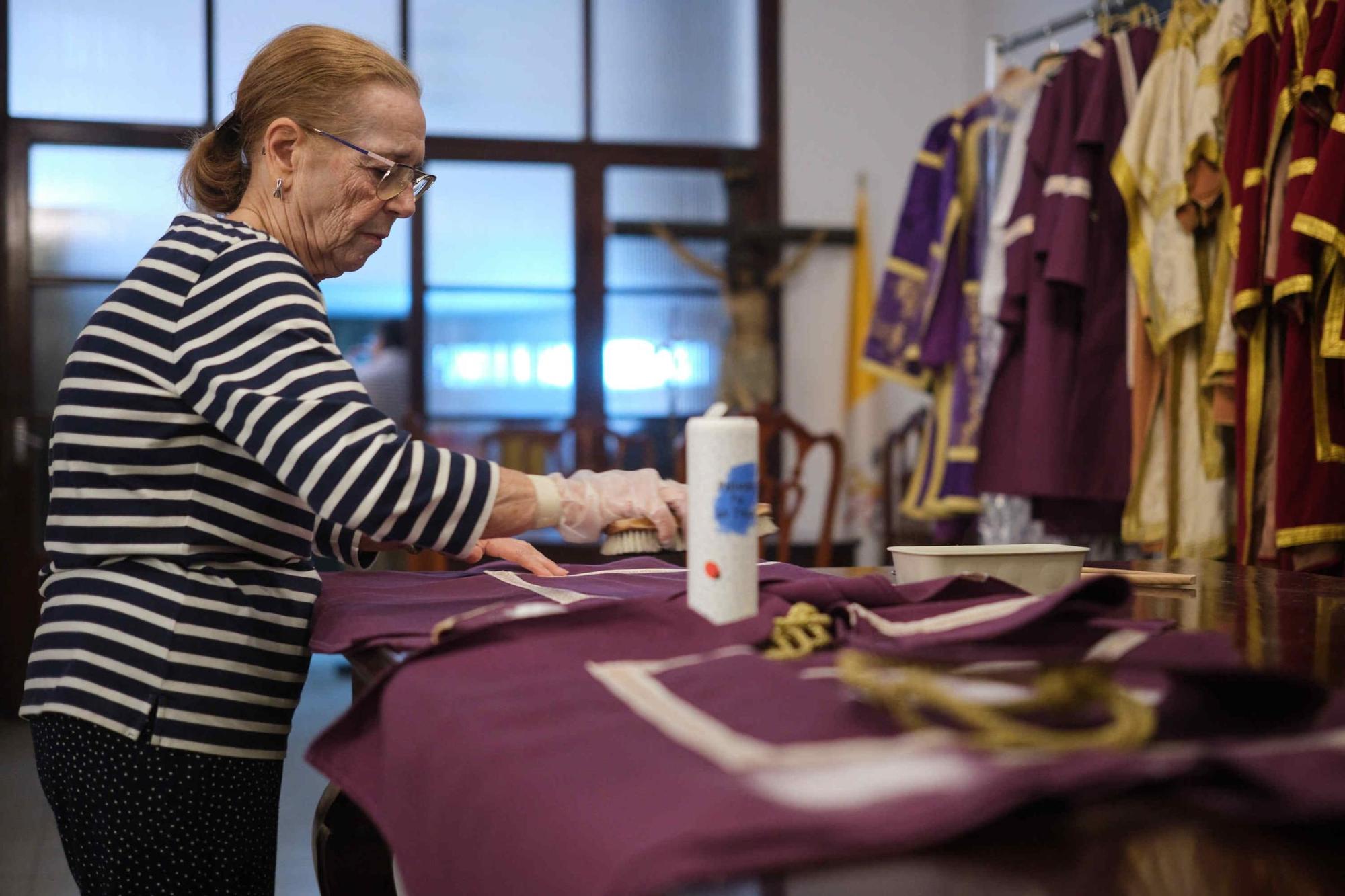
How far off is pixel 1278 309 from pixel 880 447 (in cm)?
261

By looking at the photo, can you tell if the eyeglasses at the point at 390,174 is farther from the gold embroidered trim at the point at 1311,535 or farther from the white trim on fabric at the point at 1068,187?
the white trim on fabric at the point at 1068,187

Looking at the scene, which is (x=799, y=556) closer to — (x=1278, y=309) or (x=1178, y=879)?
(x=1278, y=309)

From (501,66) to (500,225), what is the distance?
619 millimetres

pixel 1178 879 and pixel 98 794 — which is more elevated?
pixel 1178 879

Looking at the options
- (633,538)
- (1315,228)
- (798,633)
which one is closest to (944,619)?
(798,633)

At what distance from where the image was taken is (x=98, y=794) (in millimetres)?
1222

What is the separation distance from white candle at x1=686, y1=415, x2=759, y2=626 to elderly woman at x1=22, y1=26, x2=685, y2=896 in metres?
0.14

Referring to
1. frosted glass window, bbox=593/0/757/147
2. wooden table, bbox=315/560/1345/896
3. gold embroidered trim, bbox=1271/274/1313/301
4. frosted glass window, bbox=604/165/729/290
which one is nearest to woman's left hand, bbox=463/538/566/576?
wooden table, bbox=315/560/1345/896

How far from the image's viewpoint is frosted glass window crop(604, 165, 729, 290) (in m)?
5.00

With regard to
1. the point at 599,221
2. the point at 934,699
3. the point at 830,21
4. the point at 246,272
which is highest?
the point at 830,21

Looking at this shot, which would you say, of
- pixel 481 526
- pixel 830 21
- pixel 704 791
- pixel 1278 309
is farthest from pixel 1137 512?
pixel 830 21

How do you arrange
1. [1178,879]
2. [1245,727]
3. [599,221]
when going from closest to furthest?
[1178,879], [1245,727], [599,221]

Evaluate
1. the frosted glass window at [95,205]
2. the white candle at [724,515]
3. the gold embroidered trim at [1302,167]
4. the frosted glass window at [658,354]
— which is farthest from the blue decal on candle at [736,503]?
the frosted glass window at [95,205]

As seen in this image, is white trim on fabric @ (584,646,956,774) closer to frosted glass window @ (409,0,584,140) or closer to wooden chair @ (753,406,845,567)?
wooden chair @ (753,406,845,567)
